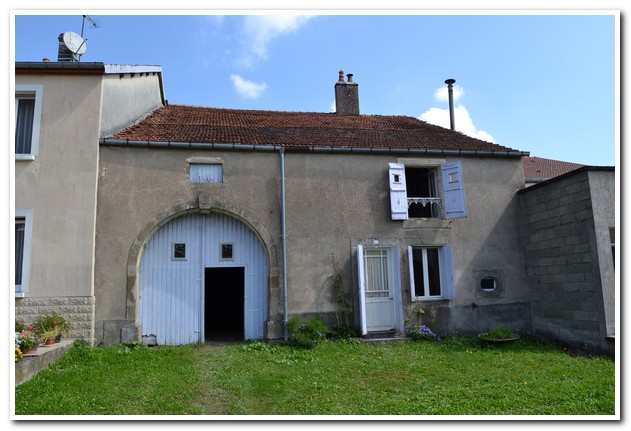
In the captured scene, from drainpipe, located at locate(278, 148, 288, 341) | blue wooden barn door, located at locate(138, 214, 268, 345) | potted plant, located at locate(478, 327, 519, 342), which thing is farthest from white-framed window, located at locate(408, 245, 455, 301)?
blue wooden barn door, located at locate(138, 214, 268, 345)

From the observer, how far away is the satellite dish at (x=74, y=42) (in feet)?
32.6

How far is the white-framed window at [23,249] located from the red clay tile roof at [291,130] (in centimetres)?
241

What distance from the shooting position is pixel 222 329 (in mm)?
11227

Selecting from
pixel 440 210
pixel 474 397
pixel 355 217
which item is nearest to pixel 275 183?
pixel 355 217

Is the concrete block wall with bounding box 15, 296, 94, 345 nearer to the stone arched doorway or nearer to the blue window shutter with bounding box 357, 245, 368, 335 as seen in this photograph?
the stone arched doorway

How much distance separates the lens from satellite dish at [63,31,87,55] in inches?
392

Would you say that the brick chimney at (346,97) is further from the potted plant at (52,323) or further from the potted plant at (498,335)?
the potted plant at (52,323)

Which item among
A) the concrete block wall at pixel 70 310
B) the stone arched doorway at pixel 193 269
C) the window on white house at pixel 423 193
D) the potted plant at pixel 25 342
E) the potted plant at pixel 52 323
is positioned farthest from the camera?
the window on white house at pixel 423 193

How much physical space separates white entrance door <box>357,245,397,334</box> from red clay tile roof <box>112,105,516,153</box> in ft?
8.69

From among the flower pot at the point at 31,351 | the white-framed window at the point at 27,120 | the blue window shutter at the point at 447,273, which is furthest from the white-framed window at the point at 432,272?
the white-framed window at the point at 27,120

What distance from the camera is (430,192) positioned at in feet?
35.6

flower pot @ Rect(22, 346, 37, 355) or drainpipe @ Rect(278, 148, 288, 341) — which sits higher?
drainpipe @ Rect(278, 148, 288, 341)
